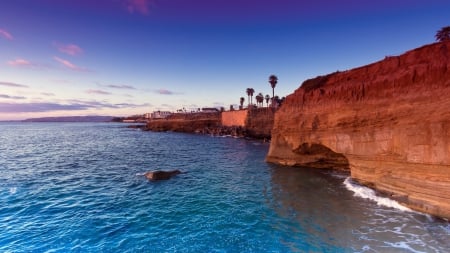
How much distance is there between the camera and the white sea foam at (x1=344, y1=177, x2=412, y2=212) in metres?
15.5

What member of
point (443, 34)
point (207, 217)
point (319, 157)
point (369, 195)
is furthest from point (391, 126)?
point (443, 34)

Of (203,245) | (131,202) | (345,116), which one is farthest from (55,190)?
(345,116)

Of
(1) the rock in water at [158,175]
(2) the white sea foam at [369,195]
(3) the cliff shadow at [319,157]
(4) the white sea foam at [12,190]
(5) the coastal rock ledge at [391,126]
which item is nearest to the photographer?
(5) the coastal rock ledge at [391,126]

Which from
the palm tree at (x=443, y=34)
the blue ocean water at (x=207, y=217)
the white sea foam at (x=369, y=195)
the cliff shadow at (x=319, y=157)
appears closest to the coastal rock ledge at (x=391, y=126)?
the cliff shadow at (x=319, y=157)

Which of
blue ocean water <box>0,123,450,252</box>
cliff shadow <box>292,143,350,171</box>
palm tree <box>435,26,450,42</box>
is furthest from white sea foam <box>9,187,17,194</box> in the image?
palm tree <box>435,26,450,42</box>

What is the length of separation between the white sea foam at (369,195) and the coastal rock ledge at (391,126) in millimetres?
447

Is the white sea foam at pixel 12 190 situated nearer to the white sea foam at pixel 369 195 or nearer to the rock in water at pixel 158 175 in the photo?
the rock in water at pixel 158 175

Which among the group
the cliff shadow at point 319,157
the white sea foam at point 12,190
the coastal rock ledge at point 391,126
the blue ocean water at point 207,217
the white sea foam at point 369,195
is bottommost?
the white sea foam at point 12,190

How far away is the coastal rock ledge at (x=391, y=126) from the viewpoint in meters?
A: 14.2

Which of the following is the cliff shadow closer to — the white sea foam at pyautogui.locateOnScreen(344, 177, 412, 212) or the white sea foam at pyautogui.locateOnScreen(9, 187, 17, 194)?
the white sea foam at pyautogui.locateOnScreen(344, 177, 412, 212)

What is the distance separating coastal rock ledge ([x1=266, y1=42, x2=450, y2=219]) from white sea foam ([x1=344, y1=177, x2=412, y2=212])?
0.45m

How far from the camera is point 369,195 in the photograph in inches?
685

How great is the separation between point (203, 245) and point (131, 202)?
335 inches

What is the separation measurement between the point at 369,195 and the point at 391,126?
17.2 ft
